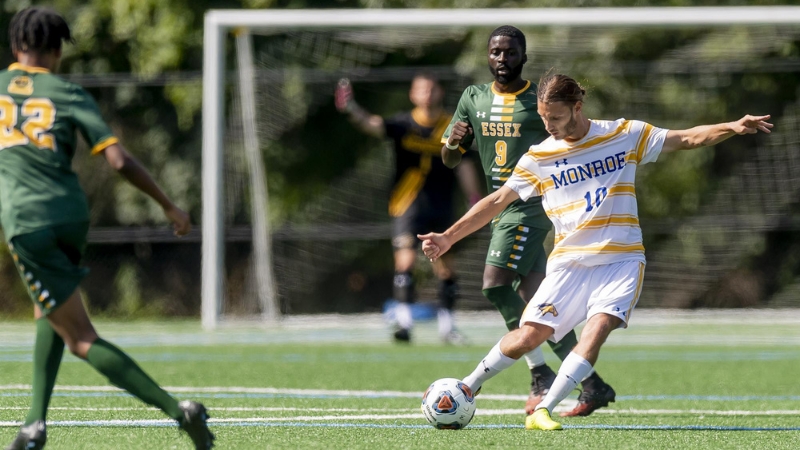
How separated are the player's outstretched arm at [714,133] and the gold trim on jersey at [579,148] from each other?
0.75 feet

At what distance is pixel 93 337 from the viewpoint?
4.55 m

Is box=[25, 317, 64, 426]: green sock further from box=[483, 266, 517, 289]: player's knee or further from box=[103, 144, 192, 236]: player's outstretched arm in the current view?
box=[483, 266, 517, 289]: player's knee

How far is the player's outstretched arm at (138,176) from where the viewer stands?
174 inches

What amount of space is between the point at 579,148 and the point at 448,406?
1354mm

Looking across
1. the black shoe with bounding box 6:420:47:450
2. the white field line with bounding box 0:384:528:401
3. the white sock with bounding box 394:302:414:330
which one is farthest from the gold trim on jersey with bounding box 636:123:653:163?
the white sock with bounding box 394:302:414:330

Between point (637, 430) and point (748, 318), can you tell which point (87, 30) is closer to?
point (748, 318)

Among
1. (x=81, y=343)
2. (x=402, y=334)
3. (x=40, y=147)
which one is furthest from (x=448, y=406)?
(x=402, y=334)

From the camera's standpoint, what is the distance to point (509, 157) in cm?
661

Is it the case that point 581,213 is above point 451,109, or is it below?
above

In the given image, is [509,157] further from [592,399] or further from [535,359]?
[592,399]

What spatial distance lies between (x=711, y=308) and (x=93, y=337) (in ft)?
41.1

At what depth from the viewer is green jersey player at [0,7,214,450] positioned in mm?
4402

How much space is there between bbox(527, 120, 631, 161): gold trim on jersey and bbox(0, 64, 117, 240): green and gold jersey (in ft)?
7.19

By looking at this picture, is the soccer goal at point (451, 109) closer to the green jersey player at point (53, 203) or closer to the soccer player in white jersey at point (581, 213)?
the soccer player in white jersey at point (581, 213)
